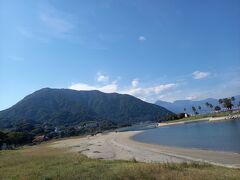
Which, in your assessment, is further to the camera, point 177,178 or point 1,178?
point 1,178

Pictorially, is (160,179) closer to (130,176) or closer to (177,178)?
(177,178)

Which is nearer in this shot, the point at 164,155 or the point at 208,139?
the point at 164,155

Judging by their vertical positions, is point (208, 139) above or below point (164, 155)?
above

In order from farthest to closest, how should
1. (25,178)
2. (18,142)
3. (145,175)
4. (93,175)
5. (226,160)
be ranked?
(18,142)
(226,160)
(25,178)
(93,175)
(145,175)

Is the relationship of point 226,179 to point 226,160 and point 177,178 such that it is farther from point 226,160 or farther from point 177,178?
point 226,160

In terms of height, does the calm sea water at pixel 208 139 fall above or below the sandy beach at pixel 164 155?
above

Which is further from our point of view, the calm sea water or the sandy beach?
the calm sea water

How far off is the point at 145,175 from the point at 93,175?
3.53m

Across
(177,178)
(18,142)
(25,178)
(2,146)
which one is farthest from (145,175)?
(18,142)

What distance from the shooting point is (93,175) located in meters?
20.0

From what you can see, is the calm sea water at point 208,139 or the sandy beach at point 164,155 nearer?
the sandy beach at point 164,155

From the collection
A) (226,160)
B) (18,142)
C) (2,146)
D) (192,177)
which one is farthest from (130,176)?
(18,142)

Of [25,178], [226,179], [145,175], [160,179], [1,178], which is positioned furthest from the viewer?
[1,178]

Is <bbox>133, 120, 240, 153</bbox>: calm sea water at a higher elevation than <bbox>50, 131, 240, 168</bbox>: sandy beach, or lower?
higher
